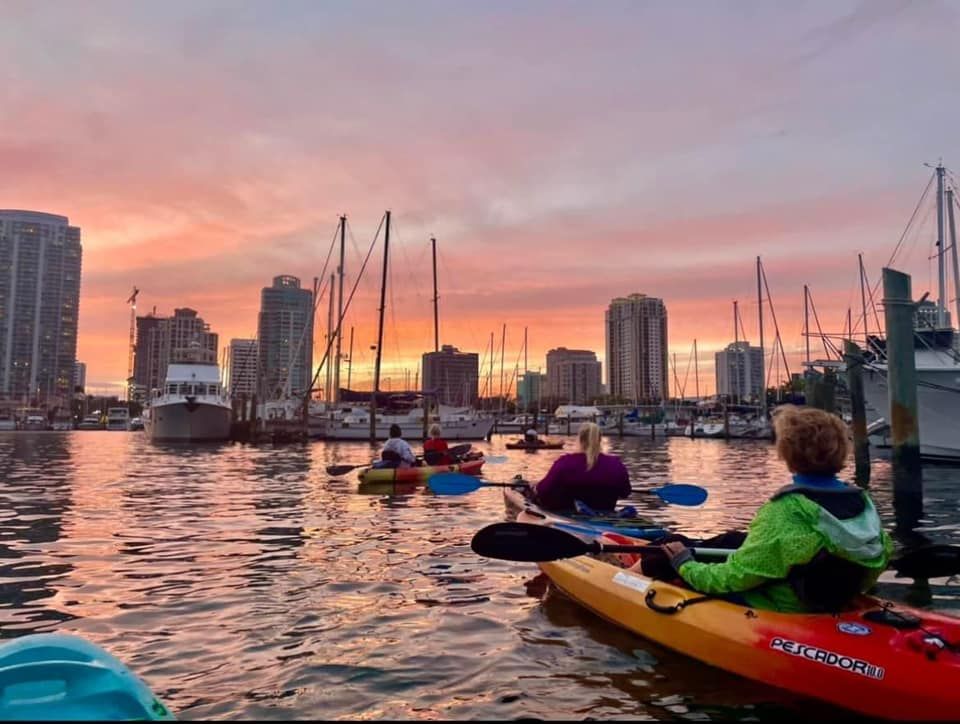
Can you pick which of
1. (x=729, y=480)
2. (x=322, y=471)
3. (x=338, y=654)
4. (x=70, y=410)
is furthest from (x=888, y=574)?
(x=70, y=410)

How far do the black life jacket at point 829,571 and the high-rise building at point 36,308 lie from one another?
180 meters

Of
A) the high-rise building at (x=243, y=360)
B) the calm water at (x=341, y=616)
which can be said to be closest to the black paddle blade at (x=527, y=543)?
the calm water at (x=341, y=616)

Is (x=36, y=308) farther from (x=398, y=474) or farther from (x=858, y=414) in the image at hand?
(x=858, y=414)

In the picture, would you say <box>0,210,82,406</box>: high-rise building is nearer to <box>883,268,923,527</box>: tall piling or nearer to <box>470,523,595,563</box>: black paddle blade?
<box>883,268,923,527</box>: tall piling

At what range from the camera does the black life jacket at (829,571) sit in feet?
14.1

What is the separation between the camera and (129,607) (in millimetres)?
6680

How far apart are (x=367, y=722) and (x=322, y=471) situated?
20904 mm

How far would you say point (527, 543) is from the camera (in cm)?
621

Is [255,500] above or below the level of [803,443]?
below

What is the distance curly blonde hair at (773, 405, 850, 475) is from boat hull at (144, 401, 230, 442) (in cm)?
4999

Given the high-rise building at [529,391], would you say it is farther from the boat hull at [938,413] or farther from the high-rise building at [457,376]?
the boat hull at [938,413]

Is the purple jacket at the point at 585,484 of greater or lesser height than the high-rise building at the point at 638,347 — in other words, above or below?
below

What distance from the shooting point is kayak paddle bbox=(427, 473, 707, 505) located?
10.9 m

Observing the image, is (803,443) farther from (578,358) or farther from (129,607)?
(578,358)
